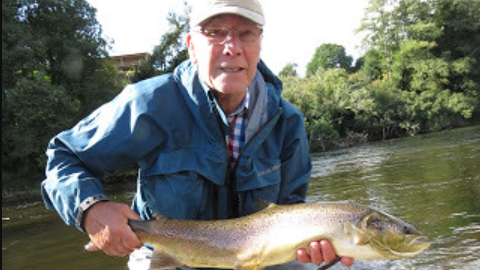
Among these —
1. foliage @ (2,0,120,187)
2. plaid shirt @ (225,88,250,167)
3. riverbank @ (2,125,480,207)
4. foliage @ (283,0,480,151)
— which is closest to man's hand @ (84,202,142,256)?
plaid shirt @ (225,88,250,167)

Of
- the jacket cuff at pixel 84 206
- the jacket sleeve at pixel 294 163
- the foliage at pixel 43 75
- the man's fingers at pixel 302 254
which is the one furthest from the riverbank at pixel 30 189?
the man's fingers at pixel 302 254

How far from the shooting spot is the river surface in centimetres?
549

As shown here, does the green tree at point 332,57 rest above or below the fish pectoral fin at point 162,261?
above

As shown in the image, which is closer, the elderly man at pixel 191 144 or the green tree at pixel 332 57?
the elderly man at pixel 191 144

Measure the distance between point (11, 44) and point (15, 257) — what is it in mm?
15515

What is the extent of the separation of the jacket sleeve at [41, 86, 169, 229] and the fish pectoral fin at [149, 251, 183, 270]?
52cm

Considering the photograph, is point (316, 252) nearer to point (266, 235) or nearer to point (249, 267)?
point (266, 235)

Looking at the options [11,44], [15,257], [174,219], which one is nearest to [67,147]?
[174,219]

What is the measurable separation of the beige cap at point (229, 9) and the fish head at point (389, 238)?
147 cm

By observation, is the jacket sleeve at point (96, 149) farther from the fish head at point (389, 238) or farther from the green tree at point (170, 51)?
the green tree at point (170, 51)

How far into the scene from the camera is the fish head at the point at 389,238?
2.20m

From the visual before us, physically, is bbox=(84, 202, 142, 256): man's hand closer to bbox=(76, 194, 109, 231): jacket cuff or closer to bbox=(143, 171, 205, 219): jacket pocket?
bbox=(76, 194, 109, 231): jacket cuff

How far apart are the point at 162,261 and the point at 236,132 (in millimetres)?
1053

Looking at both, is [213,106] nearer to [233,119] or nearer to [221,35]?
[233,119]
